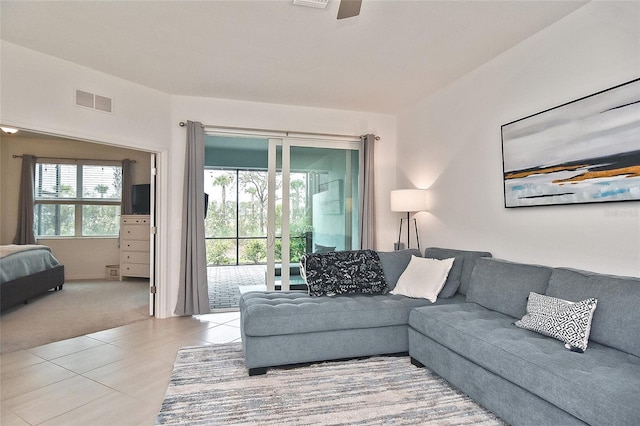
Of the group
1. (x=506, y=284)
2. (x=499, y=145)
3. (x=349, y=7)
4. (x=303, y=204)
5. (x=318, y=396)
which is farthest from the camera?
(x=303, y=204)

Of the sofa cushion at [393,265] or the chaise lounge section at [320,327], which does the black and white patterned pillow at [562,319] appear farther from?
the sofa cushion at [393,265]

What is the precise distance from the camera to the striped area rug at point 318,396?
6.82 feet

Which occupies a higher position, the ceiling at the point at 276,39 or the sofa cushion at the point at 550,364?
the ceiling at the point at 276,39

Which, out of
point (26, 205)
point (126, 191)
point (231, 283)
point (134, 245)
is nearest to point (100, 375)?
point (231, 283)

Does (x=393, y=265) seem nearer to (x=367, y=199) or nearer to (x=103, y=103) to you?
(x=367, y=199)

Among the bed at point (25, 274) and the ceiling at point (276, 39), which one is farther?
the bed at point (25, 274)

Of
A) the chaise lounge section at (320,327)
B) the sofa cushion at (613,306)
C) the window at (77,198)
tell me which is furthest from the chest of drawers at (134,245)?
the sofa cushion at (613,306)

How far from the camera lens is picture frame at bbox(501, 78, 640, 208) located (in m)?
2.24

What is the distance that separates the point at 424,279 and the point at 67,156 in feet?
23.0

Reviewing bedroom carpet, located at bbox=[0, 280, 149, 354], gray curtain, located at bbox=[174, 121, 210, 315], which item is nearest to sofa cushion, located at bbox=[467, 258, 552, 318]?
gray curtain, located at bbox=[174, 121, 210, 315]

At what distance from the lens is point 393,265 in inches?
147

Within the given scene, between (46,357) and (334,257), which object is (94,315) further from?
(334,257)

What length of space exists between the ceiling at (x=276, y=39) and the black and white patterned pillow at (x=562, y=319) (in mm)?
2048

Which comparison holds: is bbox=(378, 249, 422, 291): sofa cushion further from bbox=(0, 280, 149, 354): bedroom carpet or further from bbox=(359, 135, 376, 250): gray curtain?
bbox=(0, 280, 149, 354): bedroom carpet
